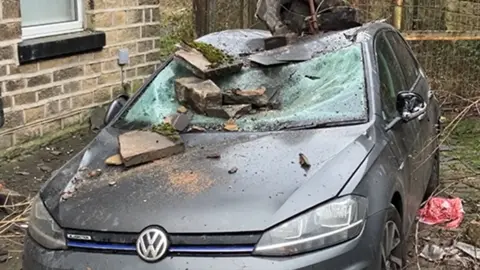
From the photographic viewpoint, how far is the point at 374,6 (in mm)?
10547

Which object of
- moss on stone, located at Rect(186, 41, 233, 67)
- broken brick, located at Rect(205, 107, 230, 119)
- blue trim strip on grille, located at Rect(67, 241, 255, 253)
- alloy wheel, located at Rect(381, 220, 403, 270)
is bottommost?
alloy wheel, located at Rect(381, 220, 403, 270)

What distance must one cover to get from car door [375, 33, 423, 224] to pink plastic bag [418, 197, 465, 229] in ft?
2.09

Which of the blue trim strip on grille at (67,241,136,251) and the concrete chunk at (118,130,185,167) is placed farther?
the concrete chunk at (118,130,185,167)

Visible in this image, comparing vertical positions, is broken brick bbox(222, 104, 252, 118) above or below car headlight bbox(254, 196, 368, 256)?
above

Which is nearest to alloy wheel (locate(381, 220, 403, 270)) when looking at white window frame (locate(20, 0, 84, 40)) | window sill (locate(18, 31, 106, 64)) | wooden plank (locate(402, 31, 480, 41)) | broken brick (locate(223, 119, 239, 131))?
broken brick (locate(223, 119, 239, 131))

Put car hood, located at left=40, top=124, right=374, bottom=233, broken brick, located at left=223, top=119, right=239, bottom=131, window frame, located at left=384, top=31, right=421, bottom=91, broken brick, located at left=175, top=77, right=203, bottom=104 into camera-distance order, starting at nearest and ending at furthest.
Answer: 1. car hood, located at left=40, top=124, right=374, bottom=233
2. broken brick, located at left=223, top=119, right=239, bottom=131
3. broken brick, located at left=175, top=77, right=203, bottom=104
4. window frame, located at left=384, top=31, right=421, bottom=91

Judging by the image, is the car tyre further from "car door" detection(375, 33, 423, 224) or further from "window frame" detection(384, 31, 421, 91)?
"window frame" detection(384, 31, 421, 91)

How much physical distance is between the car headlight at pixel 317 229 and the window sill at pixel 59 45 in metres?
4.62

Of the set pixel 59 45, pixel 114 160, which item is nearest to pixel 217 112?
pixel 114 160

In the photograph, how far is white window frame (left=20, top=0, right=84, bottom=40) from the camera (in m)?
7.49

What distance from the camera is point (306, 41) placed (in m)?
5.23

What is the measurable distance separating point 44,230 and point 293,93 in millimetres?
1823

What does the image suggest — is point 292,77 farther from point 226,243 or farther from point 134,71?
point 134,71

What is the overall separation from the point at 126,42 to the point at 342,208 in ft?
18.6
